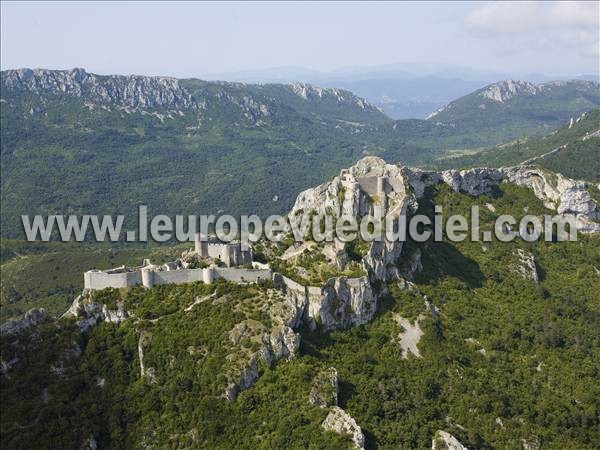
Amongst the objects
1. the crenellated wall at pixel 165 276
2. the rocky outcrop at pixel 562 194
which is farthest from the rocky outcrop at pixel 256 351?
the rocky outcrop at pixel 562 194

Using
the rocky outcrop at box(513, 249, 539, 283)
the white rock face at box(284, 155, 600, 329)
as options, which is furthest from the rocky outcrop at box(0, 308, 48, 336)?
the rocky outcrop at box(513, 249, 539, 283)

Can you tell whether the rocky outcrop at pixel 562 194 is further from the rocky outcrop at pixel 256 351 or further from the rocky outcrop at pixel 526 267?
the rocky outcrop at pixel 256 351

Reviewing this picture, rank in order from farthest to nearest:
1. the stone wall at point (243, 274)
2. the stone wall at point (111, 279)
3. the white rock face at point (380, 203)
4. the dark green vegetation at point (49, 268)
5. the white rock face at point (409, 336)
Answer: the dark green vegetation at point (49, 268) → the white rock face at point (409, 336) → the white rock face at point (380, 203) → the stone wall at point (243, 274) → the stone wall at point (111, 279)

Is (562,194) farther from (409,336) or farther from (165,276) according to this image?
(165,276)

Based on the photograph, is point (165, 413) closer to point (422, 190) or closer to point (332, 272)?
point (332, 272)

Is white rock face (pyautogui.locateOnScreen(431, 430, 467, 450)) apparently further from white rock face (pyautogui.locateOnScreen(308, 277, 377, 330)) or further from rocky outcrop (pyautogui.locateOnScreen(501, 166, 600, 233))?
rocky outcrop (pyautogui.locateOnScreen(501, 166, 600, 233))

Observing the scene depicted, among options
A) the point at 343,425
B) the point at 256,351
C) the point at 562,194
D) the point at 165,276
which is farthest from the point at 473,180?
the point at 343,425
